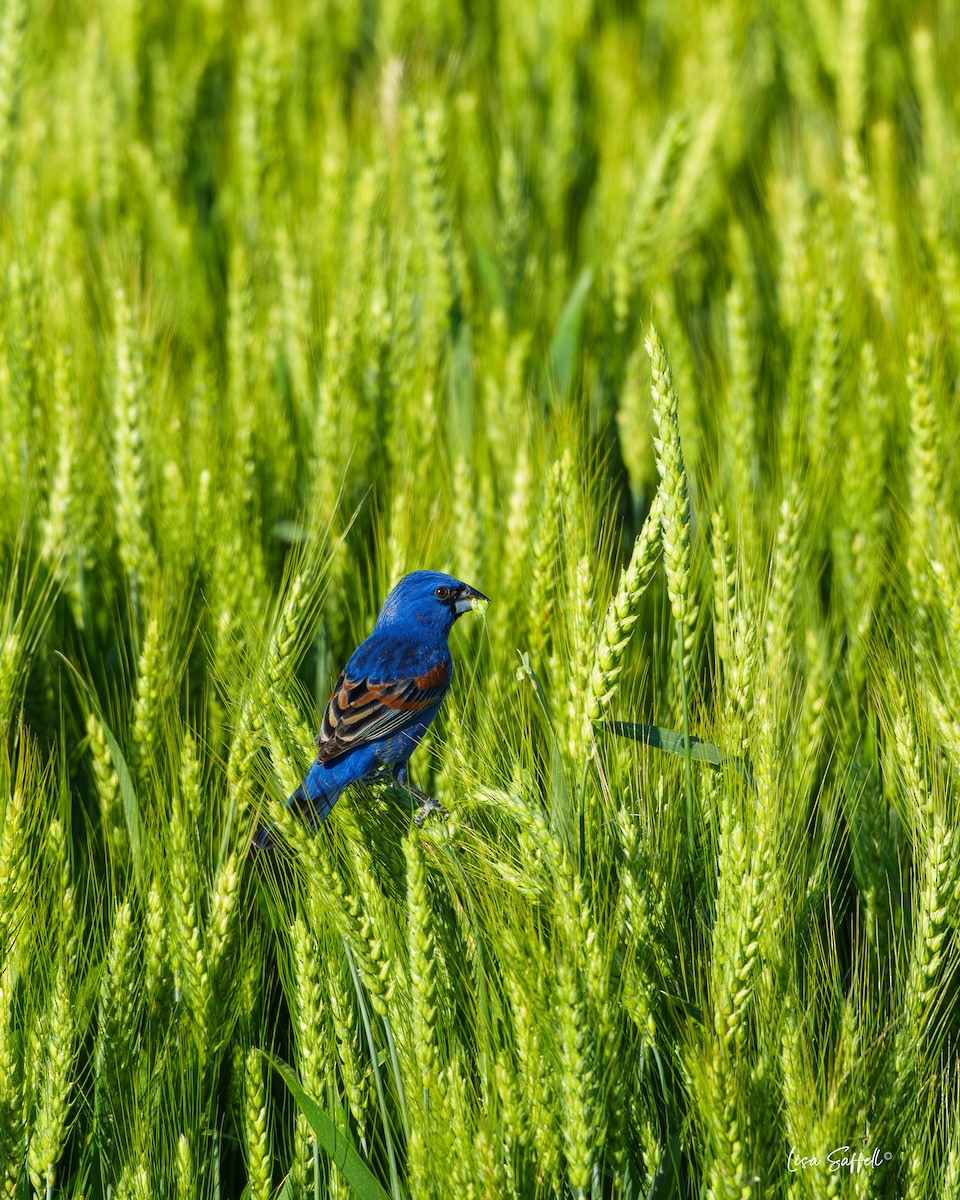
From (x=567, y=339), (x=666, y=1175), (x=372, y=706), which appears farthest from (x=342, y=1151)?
(x=567, y=339)

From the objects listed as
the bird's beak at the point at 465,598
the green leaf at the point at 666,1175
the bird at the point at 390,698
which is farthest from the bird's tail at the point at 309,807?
the green leaf at the point at 666,1175

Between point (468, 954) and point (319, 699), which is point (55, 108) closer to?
point (319, 699)

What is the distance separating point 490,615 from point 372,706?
0.34 m

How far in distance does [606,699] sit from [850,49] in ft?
8.60

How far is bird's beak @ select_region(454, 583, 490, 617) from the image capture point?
1.75 metres

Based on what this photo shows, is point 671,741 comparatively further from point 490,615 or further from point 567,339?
point 567,339

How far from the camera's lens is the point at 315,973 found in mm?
1515

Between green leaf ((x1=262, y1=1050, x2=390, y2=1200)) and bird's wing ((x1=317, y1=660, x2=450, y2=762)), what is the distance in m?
0.42

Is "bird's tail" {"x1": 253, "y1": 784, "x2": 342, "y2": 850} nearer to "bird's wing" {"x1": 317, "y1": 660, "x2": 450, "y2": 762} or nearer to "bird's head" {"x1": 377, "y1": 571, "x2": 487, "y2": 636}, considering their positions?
"bird's wing" {"x1": 317, "y1": 660, "x2": 450, "y2": 762}

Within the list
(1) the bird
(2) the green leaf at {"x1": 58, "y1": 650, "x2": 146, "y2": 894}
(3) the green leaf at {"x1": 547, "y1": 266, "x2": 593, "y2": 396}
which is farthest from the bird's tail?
(3) the green leaf at {"x1": 547, "y1": 266, "x2": 593, "y2": 396}

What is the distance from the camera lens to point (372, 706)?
5.35 feet

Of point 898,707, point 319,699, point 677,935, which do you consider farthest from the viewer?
point 319,699

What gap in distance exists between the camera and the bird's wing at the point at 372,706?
1.58m

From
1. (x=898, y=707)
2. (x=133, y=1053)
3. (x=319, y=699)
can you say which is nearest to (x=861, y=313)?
(x=898, y=707)
